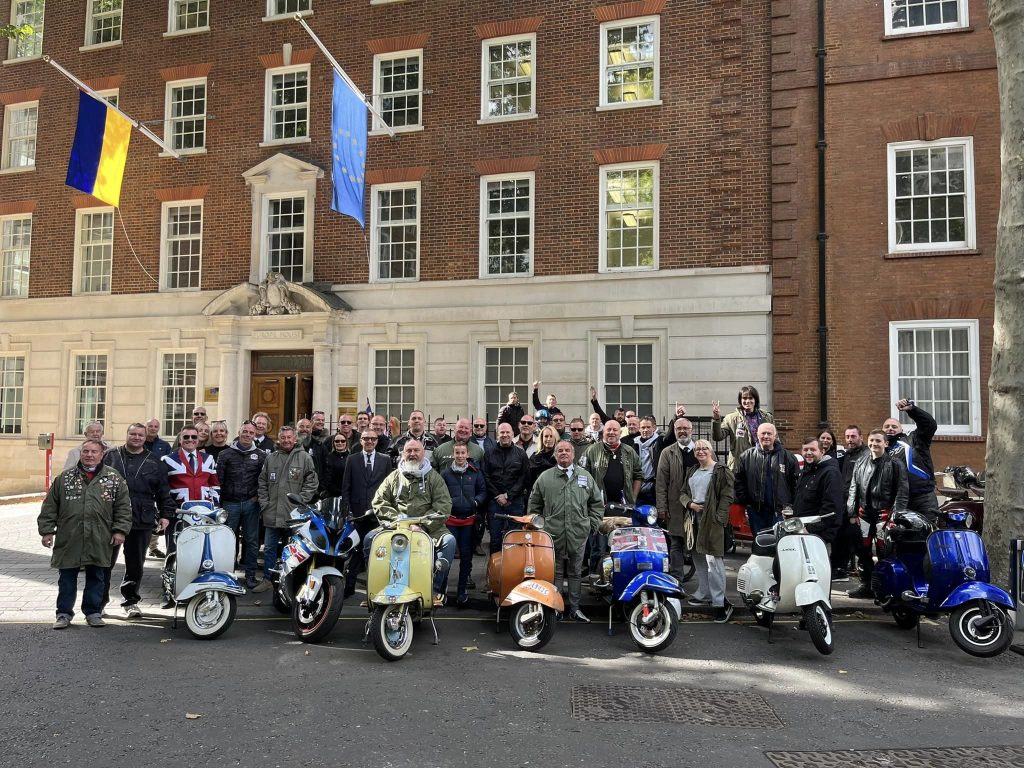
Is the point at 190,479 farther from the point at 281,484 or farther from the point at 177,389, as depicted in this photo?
the point at 177,389

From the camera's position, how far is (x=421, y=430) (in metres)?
10.6

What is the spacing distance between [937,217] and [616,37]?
7494 millimetres

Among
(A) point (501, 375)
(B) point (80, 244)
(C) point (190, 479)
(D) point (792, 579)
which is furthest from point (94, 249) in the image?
(D) point (792, 579)

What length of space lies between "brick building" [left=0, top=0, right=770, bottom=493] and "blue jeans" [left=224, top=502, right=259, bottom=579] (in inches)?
310

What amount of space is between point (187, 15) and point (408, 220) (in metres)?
8.74

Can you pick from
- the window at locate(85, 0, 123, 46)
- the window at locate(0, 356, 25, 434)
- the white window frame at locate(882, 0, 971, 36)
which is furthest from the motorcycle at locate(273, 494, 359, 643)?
the window at locate(85, 0, 123, 46)

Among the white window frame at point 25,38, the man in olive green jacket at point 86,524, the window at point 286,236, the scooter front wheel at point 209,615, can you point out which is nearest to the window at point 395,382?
the window at point 286,236

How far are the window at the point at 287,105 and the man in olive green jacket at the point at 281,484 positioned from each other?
38.4 ft

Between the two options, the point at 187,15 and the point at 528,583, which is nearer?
the point at 528,583

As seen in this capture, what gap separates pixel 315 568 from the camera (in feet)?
24.0

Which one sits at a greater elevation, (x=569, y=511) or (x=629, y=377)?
(x=629, y=377)

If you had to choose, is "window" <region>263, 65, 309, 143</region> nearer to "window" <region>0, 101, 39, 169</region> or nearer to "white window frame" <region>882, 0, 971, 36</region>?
"window" <region>0, 101, 39, 169</region>

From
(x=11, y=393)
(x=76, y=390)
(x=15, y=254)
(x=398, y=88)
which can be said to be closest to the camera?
(x=398, y=88)

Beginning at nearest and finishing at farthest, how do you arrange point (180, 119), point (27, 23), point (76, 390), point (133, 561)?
1. point (133, 561)
2. point (180, 119)
3. point (76, 390)
4. point (27, 23)
